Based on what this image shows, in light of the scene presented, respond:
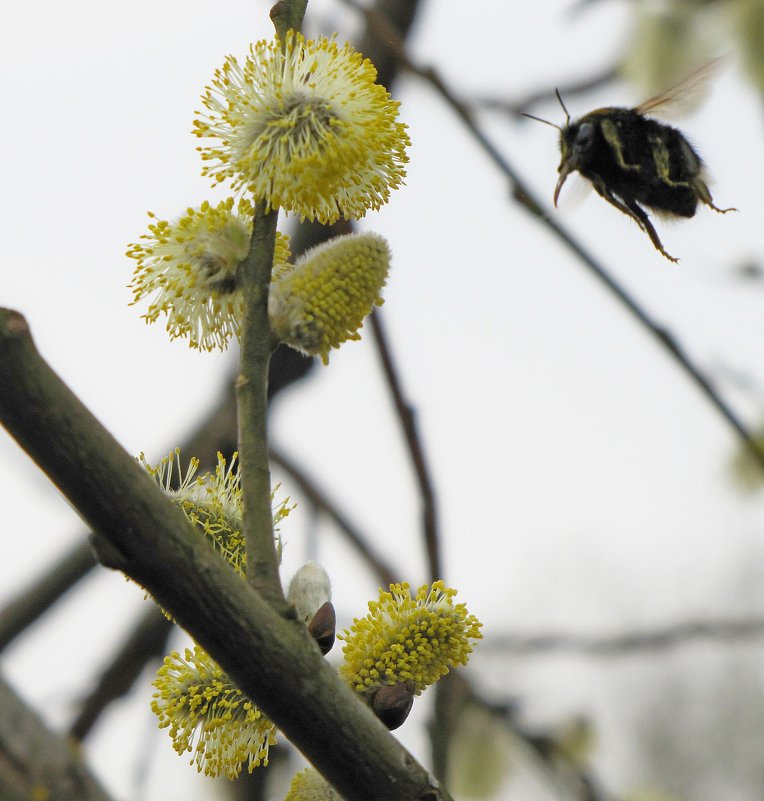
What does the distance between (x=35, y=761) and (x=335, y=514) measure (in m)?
1.02

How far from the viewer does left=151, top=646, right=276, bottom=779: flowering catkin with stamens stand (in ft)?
2.98

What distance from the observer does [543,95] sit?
2.52 m

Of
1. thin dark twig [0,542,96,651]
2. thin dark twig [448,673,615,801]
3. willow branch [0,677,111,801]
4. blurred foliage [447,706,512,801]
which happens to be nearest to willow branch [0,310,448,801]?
willow branch [0,677,111,801]

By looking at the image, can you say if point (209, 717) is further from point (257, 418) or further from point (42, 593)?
point (42, 593)

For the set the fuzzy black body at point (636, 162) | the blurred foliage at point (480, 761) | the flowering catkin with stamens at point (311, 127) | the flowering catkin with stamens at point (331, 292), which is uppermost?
the flowering catkin with stamens at point (311, 127)

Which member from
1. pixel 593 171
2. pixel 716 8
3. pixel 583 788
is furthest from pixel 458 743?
pixel 593 171

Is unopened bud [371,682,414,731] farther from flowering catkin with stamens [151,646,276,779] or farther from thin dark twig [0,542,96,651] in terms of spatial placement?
thin dark twig [0,542,96,651]

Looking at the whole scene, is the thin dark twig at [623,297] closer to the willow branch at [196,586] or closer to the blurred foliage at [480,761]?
the willow branch at [196,586]

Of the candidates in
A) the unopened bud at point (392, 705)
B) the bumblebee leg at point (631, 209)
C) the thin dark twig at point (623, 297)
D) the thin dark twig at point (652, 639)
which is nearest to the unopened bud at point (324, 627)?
the unopened bud at point (392, 705)

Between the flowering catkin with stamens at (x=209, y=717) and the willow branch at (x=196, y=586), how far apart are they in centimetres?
18

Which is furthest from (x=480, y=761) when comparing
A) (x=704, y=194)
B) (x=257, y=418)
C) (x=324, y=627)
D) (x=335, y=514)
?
(x=257, y=418)

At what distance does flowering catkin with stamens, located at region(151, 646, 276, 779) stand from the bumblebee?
590mm

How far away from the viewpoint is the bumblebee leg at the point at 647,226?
3.43ft

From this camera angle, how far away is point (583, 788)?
202 centimetres
